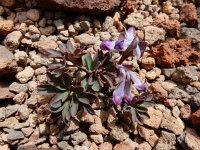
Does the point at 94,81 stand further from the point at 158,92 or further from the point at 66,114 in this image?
the point at 158,92

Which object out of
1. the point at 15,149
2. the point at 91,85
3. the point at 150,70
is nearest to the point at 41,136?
the point at 15,149

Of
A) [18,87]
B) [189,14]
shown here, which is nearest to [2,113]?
[18,87]

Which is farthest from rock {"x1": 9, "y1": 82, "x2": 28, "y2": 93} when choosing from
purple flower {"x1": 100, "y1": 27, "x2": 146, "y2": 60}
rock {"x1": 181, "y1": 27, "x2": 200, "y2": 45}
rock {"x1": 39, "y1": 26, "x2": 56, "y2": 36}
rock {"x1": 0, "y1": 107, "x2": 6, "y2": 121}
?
rock {"x1": 181, "y1": 27, "x2": 200, "y2": 45}

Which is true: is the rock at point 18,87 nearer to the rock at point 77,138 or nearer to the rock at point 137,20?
the rock at point 77,138

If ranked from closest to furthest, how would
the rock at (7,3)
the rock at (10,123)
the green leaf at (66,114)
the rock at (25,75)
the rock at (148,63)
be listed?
the green leaf at (66,114), the rock at (10,123), the rock at (25,75), the rock at (148,63), the rock at (7,3)

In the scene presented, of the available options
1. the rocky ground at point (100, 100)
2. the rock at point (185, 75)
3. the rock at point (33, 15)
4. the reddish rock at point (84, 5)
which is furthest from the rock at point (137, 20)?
the rock at point (33, 15)
